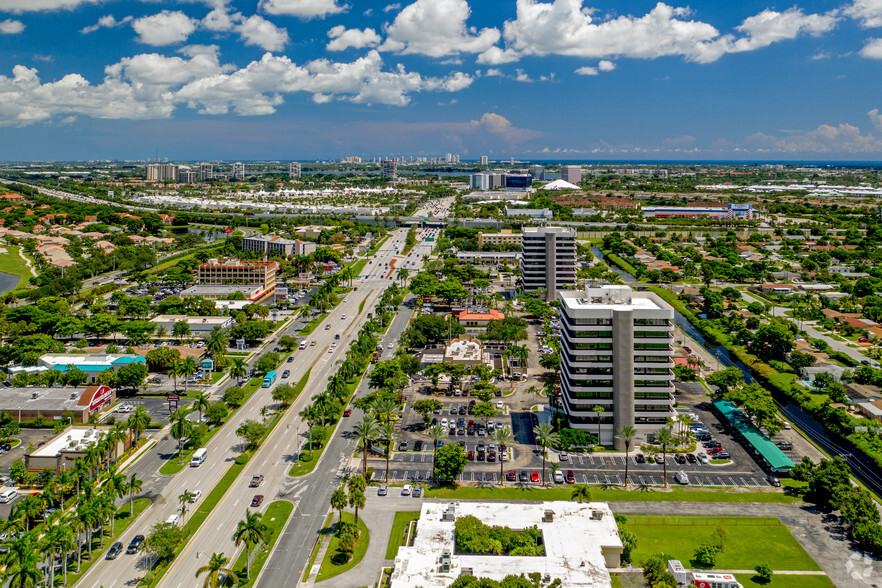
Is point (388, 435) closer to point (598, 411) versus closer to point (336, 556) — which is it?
point (336, 556)

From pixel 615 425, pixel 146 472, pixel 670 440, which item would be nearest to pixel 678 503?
pixel 670 440

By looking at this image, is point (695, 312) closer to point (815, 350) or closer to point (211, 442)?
point (815, 350)

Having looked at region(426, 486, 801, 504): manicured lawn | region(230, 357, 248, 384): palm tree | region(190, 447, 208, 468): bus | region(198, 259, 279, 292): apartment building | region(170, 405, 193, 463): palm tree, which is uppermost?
region(198, 259, 279, 292): apartment building

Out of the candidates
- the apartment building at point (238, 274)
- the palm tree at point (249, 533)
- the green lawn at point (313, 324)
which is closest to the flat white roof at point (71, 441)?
the palm tree at point (249, 533)

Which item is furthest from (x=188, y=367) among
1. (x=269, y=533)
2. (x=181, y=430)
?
(x=269, y=533)

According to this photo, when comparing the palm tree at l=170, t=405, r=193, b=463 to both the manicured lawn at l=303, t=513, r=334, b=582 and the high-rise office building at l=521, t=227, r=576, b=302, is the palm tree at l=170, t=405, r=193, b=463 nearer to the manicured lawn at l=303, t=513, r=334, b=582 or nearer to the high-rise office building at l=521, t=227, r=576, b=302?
the manicured lawn at l=303, t=513, r=334, b=582

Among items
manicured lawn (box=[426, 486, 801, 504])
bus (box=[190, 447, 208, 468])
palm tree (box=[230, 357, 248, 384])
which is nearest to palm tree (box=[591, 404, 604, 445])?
manicured lawn (box=[426, 486, 801, 504])

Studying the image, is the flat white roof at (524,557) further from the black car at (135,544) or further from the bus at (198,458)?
the bus at (198,458)
